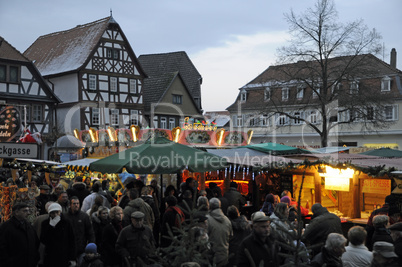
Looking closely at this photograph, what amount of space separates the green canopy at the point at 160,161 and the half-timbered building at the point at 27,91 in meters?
21.4

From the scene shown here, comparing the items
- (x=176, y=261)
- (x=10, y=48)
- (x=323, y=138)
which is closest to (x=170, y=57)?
(x=10, y=48)

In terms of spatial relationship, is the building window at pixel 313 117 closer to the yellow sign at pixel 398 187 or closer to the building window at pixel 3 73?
the building window at pixel 3 73

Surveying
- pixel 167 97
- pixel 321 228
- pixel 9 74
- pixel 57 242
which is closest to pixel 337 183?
pixel 321 228

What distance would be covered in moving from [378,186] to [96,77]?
26.3m

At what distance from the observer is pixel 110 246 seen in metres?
7.57

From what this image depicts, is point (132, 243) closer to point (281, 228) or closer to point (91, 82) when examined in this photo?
point (281, 228)

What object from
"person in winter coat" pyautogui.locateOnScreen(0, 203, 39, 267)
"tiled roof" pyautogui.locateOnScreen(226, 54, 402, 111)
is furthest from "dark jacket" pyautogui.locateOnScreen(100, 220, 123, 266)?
"tiled roof" pyautogui.locateOnScreen(226, 54, 402, 111)

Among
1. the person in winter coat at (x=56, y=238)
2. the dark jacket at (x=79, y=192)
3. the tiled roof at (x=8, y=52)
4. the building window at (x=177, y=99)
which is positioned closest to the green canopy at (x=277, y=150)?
the dark jacket at (x=79, y=192)

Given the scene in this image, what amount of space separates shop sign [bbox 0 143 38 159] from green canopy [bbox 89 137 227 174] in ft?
7.97

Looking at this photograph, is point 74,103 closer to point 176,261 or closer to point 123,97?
point 123,97

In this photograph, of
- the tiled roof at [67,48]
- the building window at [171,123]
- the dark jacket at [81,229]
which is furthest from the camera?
the building window at [171,123]

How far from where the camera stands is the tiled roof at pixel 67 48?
115ft

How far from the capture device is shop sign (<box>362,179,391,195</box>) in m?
12.0

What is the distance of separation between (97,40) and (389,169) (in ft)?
91.2
